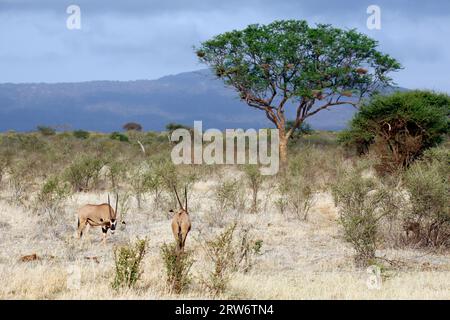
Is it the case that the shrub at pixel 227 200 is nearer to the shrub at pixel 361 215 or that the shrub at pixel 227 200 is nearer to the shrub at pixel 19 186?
the shrub at pixel 361 215

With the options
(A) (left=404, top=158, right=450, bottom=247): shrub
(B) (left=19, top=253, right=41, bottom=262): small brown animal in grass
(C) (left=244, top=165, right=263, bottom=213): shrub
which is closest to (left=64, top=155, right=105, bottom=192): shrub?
(C) (left=244, top=165, right=263, bottom=213): shrub

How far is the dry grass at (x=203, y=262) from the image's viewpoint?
7098 mm

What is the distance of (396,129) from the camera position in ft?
68.9

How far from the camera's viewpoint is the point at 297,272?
911 centimetres

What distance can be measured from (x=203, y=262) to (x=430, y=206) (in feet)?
14.7

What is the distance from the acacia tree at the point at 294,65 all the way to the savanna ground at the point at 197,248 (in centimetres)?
898

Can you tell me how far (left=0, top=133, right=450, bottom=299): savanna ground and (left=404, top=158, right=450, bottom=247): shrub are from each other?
289 millimetres

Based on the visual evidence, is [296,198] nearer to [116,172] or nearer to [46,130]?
[116,172]

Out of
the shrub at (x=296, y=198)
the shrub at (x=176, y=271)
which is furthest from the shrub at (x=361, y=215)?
the shrub at (x=176, y=271)

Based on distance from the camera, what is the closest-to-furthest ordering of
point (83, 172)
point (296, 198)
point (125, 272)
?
point (125, 272)
point (296, 198)
point (83, 172)

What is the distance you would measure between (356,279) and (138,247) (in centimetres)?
293

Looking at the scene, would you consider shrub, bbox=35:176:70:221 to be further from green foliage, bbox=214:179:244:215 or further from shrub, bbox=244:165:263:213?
shrub, bbox=244:165:263:213

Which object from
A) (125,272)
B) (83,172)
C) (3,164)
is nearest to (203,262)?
(125,272)
